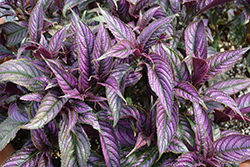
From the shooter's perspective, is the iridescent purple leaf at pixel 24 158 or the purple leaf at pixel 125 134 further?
the purple leaf at pixel 125 134

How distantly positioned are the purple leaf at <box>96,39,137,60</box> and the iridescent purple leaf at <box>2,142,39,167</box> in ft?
1.86

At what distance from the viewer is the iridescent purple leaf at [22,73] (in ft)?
2.59

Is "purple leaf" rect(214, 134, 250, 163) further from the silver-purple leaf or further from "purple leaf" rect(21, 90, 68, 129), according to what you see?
the silver-purple leaf

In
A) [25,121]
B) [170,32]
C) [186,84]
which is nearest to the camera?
[186,84]

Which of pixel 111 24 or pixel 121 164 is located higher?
pixel 111 24

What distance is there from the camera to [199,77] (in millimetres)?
876

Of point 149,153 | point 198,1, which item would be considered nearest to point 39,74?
point 149,153

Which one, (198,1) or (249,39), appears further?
(249,39)

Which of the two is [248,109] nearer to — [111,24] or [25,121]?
[111,24]

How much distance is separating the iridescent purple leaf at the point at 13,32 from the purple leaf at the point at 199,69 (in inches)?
37.3

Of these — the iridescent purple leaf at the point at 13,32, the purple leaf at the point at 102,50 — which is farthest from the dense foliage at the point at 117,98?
the iridescent purple leaf at the point at 13,32

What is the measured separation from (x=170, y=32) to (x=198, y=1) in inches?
9.4

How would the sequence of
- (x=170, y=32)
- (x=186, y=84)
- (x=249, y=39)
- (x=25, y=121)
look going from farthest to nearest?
1. (x=249, y=39)
2. (x=170, y=32)
3. (x=25, y=121)
4. (x=186, y=84)

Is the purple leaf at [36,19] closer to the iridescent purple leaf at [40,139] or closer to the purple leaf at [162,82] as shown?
the iridescent purple leaf at [40,139]
